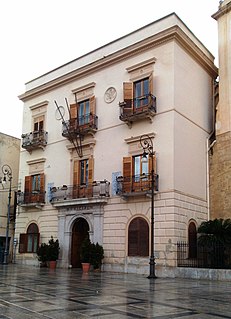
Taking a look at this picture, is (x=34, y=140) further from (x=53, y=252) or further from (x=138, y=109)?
(x=138, y=109)

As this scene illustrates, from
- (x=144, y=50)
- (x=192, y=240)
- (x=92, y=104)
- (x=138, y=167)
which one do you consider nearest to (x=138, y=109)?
(x=138, y=167)

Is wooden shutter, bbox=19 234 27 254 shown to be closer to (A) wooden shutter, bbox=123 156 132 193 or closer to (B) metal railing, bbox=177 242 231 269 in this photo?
(A) wooden shutter, bbox=123 156 132 193

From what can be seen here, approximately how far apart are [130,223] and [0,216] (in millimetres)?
15336

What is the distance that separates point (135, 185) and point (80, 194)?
4.41 metres

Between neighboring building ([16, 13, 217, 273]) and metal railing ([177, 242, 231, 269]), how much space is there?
0.57 metres

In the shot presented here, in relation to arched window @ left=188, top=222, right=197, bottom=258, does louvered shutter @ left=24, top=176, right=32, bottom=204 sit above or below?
above

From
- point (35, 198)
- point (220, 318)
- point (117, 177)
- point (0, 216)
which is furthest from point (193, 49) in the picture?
point (0, 216)

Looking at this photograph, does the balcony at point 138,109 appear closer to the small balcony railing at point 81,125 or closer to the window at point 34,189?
the small balcony railing at point 81,125

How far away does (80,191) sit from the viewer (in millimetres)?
24875

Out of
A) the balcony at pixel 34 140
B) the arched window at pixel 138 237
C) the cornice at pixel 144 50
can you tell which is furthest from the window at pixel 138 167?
the balcony at pixel 34 140

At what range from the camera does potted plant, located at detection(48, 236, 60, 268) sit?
2509 centimetres

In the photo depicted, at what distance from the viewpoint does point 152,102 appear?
72.4 ft

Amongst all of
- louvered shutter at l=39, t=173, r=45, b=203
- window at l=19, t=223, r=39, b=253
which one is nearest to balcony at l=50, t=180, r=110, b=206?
louvered shutter at l=39, t=173, r=45, b=203

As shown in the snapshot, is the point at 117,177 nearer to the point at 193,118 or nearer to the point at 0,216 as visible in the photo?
the point at 193,118
